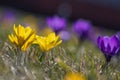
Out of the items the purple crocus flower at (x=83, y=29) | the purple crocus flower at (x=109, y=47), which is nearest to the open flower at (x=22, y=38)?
the purple crocus flower at (x=109, y=47)

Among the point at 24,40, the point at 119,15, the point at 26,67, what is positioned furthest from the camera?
the point at 119,15

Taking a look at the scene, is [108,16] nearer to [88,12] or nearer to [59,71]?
[88,12]

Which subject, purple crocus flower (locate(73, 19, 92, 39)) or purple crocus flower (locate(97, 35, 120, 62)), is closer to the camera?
purple crocus flower (locate(97, 35, 120, 62))

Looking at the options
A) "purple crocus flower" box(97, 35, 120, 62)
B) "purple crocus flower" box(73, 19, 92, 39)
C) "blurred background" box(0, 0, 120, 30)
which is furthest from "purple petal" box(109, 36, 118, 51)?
"blurred background" box(0, 0, 120, 30)

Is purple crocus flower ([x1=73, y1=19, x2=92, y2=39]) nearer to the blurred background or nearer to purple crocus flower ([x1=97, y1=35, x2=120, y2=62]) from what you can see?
purple crocus flower ([x1=97, y1=35, x2=120, y2=62])

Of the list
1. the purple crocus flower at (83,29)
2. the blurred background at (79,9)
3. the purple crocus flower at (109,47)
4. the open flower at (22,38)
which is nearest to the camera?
the open flower at (22,38)

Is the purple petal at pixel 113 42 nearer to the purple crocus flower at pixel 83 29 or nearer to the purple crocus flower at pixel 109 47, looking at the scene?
the purple crocus flower at pixel 109 47

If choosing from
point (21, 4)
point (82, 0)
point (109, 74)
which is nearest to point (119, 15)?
point (82, 0)

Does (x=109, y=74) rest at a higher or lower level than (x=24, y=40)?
lower

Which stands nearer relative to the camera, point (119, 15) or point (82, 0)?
point (119, 15)
